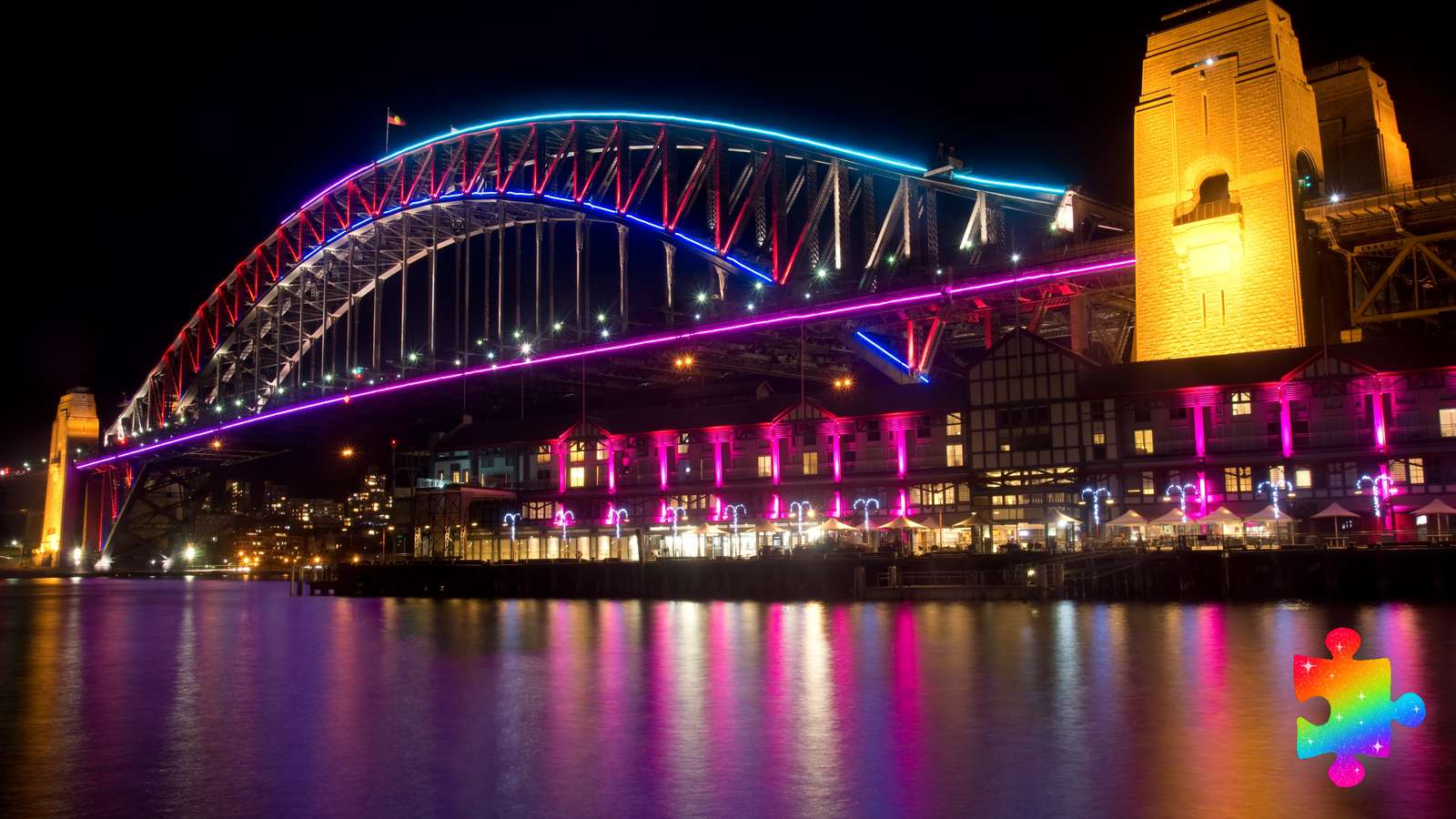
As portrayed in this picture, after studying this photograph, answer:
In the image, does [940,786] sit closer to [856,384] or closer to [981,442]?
[981,442]

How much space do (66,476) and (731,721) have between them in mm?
127762

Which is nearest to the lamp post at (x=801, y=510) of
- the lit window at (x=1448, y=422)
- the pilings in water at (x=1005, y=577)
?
the pilings in water at (x=1005, y=577)

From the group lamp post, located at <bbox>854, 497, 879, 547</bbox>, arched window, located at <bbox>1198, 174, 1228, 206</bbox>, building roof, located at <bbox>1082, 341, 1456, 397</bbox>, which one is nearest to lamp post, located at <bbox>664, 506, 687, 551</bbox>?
lamp post, located at <bbox>854, 497, 879, 547</bbox>

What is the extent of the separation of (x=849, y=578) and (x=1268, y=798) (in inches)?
1595

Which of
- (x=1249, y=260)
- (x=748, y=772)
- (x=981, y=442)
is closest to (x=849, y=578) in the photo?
(x=981, y=442)

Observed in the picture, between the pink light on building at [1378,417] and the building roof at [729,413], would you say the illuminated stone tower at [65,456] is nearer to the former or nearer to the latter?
the building roof at [729,413]

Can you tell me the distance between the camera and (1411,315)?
2110 inches

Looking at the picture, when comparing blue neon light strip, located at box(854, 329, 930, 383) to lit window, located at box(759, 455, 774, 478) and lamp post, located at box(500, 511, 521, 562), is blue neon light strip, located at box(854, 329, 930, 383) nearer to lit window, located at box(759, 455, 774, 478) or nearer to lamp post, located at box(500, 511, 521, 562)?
lit window, located at box(759, 455, 774, 478)

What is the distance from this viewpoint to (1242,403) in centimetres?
5516

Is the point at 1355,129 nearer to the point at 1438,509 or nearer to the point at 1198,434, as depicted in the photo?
the point at 1198,434

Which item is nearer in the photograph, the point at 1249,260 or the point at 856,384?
the point at 1249,260

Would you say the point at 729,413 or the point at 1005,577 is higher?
the point at 729,413

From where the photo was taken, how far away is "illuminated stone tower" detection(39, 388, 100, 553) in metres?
130

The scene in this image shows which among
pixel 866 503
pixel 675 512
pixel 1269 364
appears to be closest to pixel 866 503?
pixel 866 503
